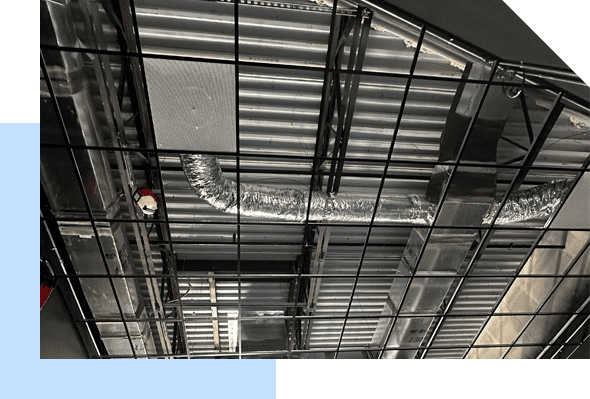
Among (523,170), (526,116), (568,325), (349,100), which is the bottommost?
(568,325)

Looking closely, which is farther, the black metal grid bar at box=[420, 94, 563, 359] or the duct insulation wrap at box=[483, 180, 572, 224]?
the duct insulation wrap at box=[483, 180, 572, 224]

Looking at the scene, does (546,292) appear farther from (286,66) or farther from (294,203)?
(286,66)

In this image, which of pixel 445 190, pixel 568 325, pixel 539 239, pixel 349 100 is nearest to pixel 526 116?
pixel 445 190

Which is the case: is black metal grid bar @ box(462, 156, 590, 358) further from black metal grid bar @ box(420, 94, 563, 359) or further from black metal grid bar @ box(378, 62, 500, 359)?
black metal grid bar @ box(378, 62, 500, 359)

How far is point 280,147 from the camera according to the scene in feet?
27.4

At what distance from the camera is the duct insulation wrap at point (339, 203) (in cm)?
805

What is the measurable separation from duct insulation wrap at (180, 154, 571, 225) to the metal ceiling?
274mm

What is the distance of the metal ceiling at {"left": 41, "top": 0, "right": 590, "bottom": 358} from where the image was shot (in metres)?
6.50

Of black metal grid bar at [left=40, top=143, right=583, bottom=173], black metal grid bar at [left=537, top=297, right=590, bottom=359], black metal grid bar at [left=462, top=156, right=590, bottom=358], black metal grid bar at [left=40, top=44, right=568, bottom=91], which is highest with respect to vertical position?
black metal grid bar at [left=40, top=44, right=568, bottom=91]

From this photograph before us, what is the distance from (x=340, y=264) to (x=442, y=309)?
10.3ft

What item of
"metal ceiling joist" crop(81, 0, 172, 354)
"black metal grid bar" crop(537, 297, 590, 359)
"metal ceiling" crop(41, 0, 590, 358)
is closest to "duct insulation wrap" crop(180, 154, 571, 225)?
"metal ceiling" crop(41, 0, 590, 358)

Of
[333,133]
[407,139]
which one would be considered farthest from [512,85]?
[333,133]

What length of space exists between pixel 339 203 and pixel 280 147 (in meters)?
1.72

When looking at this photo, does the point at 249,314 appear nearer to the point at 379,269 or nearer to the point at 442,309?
the point at 379,269
